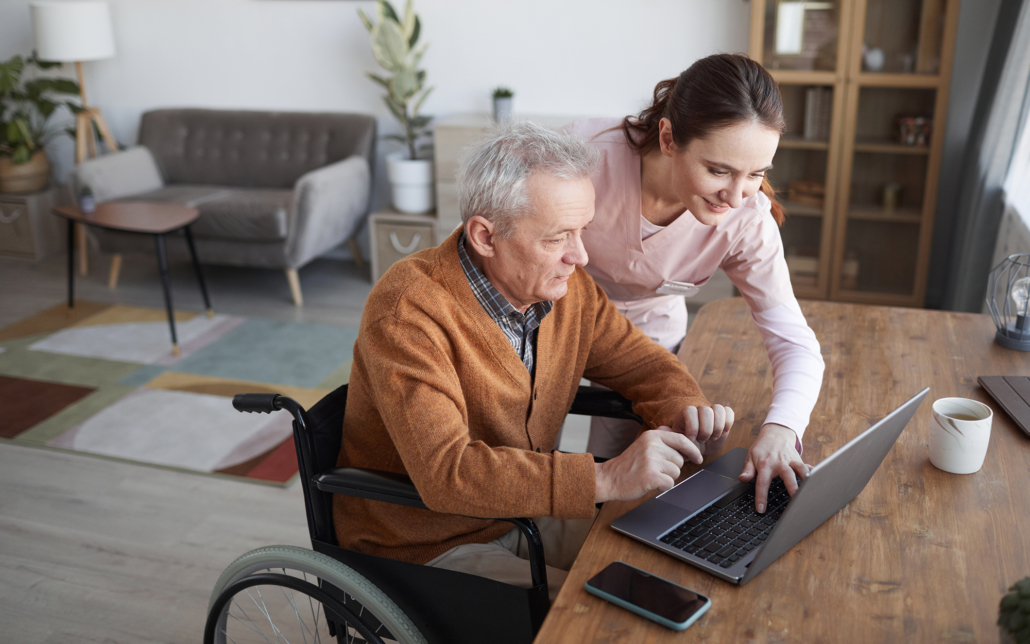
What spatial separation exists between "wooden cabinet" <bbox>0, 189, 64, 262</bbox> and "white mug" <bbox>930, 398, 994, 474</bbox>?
5043 mm

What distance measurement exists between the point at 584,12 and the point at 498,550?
3432mm

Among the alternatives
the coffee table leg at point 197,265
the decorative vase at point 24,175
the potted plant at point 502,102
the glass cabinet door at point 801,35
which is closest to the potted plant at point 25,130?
the decorative vase at point 24,175

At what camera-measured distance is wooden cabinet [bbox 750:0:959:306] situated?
11.3ft

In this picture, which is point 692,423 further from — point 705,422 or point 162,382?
point 162,382

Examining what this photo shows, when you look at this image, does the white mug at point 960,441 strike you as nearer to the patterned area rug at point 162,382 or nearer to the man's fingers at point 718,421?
the man's fingers at point 718,421

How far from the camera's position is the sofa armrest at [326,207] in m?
3.89

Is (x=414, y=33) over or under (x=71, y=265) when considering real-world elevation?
over

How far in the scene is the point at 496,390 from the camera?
126cm

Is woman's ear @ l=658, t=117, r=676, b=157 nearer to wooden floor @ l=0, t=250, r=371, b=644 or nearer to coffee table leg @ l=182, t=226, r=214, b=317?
wooden floor @ l=0, t=250, r=371, b=644

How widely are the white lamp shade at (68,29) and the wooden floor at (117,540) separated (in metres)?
2.62

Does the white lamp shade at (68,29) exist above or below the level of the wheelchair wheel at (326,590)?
above

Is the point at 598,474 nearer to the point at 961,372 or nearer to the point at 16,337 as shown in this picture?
the point at 961,372

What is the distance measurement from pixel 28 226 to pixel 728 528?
16.3 feet

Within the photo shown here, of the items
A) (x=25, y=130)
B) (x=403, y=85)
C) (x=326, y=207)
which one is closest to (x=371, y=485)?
(x=326, y=207)
